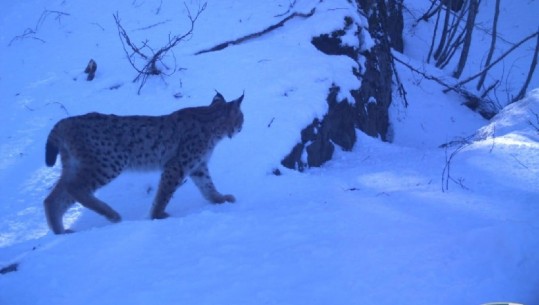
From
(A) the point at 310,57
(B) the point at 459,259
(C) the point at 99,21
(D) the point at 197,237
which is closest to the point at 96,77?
(C) the point at 99,21

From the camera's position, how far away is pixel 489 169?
5.12m

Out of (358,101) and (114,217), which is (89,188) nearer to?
(114,217)

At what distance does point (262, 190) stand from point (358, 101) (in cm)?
316

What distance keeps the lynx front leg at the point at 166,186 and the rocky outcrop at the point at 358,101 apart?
4.59ft

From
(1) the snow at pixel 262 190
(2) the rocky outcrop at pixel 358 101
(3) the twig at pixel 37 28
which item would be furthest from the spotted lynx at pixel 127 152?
(3) the twig at pixel 37 28

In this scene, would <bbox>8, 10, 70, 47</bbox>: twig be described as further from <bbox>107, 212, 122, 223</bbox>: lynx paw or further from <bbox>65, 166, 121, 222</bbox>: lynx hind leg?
<bbox>107, 212, 122, 223</bbox>: lynx paw

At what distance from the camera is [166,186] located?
5219mm

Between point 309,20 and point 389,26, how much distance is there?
116 inches

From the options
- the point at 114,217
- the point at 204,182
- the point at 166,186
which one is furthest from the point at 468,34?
the point at 114,217

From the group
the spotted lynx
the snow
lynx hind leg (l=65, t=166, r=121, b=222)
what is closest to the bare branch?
the snow

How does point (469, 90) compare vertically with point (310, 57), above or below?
below

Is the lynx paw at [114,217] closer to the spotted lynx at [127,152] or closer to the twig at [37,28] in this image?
the spotted lynx at [127,152]

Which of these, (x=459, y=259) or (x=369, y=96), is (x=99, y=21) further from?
(x=459, y=259)

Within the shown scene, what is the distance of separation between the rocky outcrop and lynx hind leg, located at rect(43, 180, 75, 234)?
7.85ft
